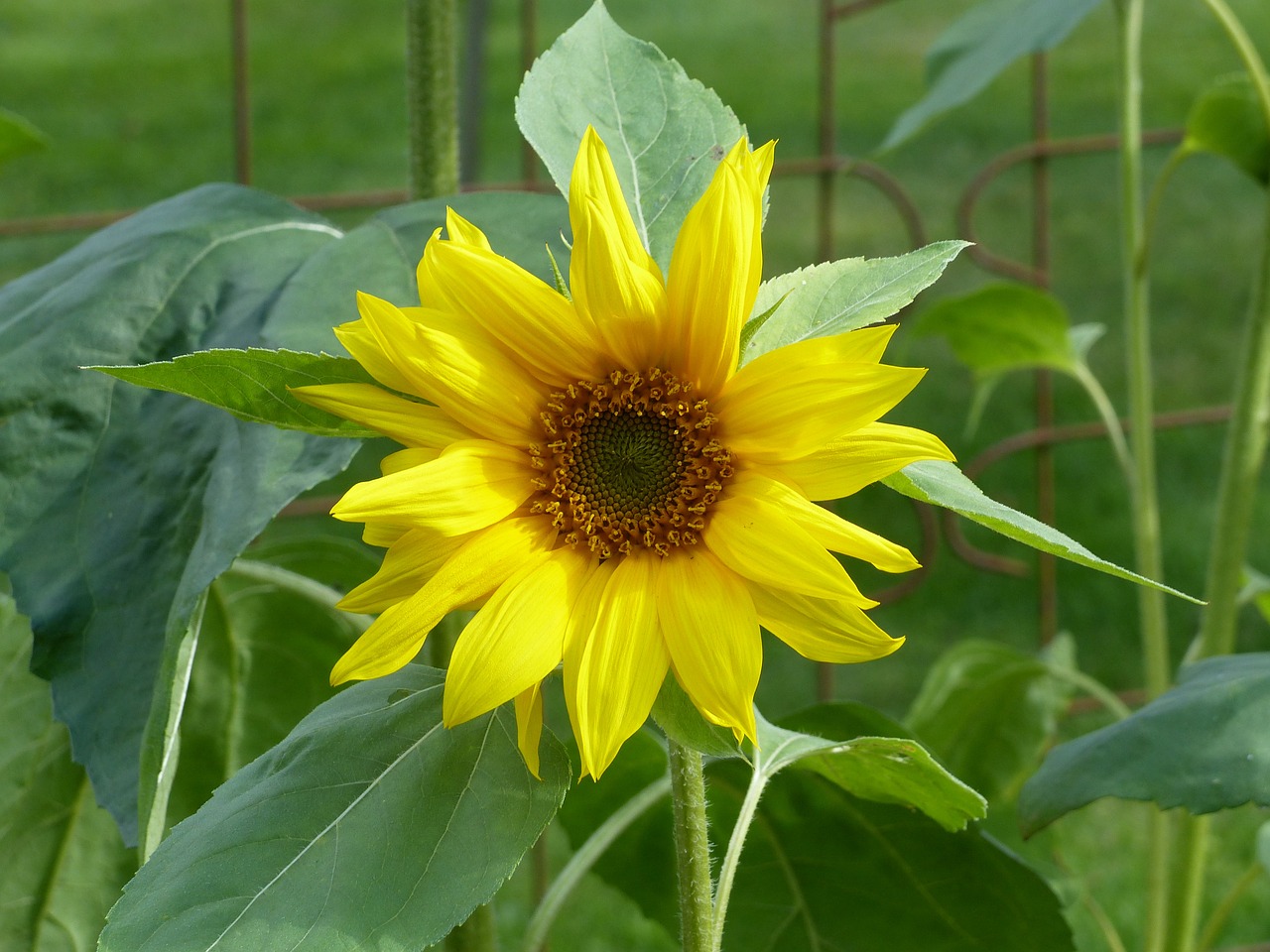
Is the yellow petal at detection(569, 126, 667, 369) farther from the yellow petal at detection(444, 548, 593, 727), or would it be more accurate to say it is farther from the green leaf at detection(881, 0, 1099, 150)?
the green leaf at detection(881, 0, 1099, 150)

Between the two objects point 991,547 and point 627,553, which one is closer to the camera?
point 627,553

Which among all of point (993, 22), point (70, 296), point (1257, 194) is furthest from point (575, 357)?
point (1257, 194)

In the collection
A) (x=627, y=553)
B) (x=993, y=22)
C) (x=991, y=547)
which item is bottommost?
(x=991, y=547)

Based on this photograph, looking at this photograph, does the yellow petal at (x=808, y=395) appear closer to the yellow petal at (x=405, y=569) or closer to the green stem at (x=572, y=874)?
the yellow petal at (x=405, y=569)

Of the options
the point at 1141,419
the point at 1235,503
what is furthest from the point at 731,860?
the point at 1141,419

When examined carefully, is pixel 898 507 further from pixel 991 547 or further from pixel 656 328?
pixel 656 328

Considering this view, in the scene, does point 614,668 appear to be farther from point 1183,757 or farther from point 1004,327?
point 1004,327

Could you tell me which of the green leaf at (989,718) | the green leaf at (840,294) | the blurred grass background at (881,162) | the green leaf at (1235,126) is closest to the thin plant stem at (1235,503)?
the green leaf at (1235,126)
